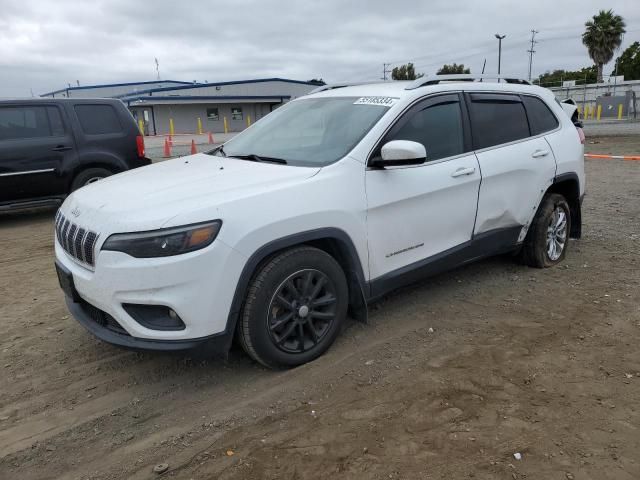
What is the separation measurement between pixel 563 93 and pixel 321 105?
46884mm

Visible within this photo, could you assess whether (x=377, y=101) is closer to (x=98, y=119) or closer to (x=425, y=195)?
(x=425, y=195)

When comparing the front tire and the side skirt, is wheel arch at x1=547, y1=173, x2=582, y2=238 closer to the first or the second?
the side skirt

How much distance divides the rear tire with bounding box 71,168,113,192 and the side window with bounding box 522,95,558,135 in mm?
6432

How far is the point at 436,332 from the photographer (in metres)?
3.95

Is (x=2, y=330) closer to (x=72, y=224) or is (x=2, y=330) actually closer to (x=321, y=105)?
(x=72, y=224)

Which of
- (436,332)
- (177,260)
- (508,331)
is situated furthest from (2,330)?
(508,331)

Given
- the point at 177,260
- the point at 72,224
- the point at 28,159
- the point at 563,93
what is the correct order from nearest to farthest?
the point at 177,260, the point at 72,224, the point at 28,159, the point at 563,93

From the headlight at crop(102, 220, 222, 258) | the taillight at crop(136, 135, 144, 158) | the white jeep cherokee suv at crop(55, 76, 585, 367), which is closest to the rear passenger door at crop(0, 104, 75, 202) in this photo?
the taillight at crop(136, 135, 144, 158)

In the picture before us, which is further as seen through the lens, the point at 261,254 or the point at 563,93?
the point at 563,93

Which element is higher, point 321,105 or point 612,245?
point 321,105

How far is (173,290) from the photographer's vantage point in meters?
2.84

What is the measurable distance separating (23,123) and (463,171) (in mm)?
6877

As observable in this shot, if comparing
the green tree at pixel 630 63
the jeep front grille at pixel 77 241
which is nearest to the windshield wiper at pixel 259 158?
the jeep front grille at pixel 77 241

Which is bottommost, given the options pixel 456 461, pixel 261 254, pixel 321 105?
pixel 456 461
